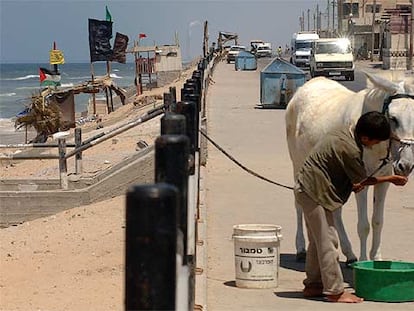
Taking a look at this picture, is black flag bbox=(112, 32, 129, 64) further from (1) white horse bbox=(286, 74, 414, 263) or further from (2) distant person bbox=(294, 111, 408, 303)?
(2) distant person bbox=(294, 111, 408, 303)

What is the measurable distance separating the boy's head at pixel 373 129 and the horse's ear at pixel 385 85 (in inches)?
30.4

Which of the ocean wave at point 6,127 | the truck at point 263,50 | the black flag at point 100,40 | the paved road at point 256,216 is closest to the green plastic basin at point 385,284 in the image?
the paved road at point 256,216

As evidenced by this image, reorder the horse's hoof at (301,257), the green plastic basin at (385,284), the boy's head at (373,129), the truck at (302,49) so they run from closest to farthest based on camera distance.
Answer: the boy's head at (373,129), the green plastic basin at (385,284), the horse's hoof at (301,257), the truck at (302,49)

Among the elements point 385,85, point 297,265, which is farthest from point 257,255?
point 385,85

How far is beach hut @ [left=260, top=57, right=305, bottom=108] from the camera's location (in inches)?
1109

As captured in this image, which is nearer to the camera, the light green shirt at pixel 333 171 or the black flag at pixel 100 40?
the light green shirt at pixel 333 171

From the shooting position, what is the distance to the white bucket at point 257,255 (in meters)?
8.01

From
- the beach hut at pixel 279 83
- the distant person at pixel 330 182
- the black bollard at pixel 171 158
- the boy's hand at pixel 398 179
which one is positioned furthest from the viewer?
the beach hut at pixel 279 83

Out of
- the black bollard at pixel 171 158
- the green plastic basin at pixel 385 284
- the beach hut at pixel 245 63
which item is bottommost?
the beach hut at pixel 245 63

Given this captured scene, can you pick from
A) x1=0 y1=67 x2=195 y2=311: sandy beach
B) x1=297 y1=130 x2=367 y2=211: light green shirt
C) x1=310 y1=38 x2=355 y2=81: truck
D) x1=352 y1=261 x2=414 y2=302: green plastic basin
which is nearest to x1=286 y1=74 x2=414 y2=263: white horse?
x1=297 y1=130 x2=367 y2=211: light green shirt

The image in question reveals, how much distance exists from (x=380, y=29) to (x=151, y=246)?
93.7 meters

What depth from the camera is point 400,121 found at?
7.57 m

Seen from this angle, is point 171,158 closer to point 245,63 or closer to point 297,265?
point 297,265

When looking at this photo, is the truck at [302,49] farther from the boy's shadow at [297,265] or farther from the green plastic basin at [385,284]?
the green plastic basin at [385,284]
